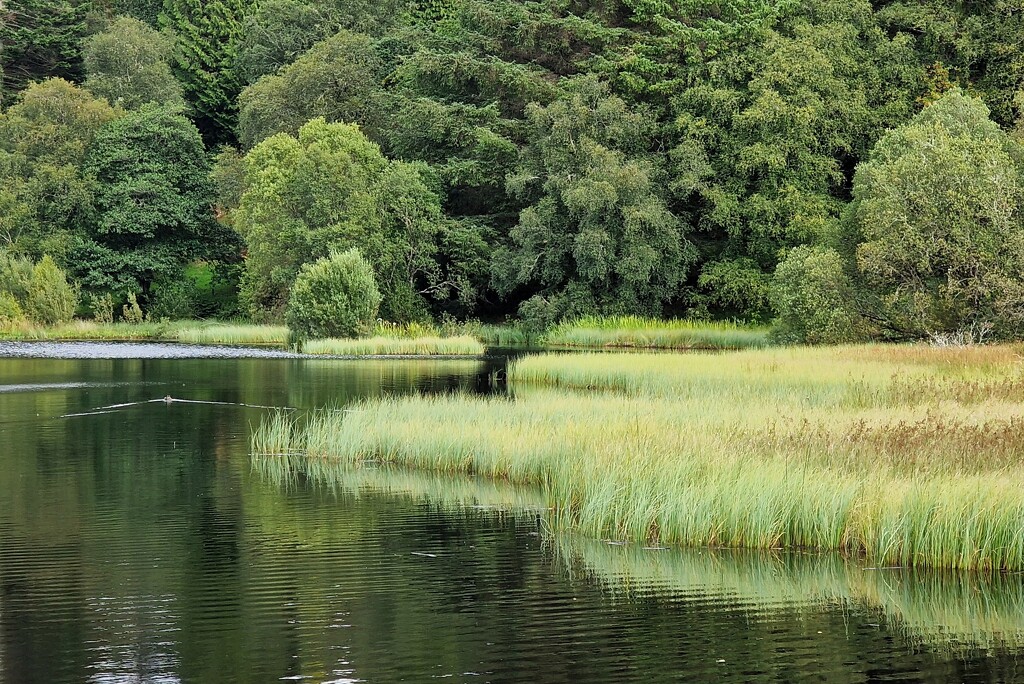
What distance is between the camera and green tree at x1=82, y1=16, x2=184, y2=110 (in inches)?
3022

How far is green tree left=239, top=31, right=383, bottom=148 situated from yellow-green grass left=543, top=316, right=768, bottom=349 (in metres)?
18.9

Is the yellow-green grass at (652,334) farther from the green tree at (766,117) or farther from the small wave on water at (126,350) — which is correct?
the small wave on water at (126,350)

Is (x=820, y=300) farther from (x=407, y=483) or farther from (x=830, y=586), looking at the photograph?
(x=830, y=586)

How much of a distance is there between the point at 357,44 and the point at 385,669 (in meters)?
→ 63.7

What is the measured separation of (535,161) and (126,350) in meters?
20.3

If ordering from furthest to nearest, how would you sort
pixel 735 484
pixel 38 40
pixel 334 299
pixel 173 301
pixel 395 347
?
pixel 38 40 < pixel 173 301 < pixel 334 299 < pixel 395 347 < pixel 735 484

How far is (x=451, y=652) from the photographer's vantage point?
32.4 ft

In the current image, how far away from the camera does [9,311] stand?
199 ft

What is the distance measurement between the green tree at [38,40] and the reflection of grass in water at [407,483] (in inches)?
2705

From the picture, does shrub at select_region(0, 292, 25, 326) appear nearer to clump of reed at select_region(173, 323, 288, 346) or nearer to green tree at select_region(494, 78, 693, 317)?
clump of reed at select_region(173, 323, 288, 346)

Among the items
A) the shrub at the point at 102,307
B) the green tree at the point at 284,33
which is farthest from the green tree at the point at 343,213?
the green tree at the point at 284,33

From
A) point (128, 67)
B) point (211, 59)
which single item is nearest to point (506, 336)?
point (128, 67)

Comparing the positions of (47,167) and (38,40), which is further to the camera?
(38,40)

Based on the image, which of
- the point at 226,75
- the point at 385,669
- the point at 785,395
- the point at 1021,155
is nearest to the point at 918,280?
the point at 1021,155
